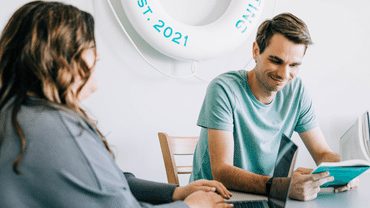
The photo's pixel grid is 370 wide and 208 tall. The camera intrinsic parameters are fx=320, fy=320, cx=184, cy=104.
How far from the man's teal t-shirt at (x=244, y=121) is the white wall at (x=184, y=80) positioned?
1.55ft

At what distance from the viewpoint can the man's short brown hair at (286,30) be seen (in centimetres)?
93

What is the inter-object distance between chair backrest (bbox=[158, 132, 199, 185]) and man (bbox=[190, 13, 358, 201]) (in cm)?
7

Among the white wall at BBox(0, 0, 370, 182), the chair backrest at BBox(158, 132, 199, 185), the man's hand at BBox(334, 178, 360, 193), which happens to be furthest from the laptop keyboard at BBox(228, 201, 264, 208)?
the white wall at BBox(0, 0, 370, 182)

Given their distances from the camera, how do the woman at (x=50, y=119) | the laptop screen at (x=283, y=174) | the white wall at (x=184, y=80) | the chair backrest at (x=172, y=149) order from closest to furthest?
the woman at (x=50, y=119)
the laptop screen at (x=283, y=174)
the chair backrest at (x=172, y=149)
the white wall at (x=184, y=80)

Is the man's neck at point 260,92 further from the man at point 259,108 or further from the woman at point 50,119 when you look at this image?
the woman at point 50,119

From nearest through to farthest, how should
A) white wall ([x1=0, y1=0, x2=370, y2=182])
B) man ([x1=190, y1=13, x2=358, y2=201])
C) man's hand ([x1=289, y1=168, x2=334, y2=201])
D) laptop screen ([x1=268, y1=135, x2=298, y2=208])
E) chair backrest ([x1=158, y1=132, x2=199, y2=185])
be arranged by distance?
laptop screen ([x1=268, y1=135, x2=298, y2=208]) → man's hand ([x1=289, y1=168, x2=334, y2=201]) → man ([x1=190, y1=13, x2=358, y2=201]) → chair backrest ([x1=158, y1=132, x2=199, y2=185]) → white wall ([x1=0, y1=0, x2=370, y2=182])

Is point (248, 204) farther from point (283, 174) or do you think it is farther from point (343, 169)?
point (343, 169)

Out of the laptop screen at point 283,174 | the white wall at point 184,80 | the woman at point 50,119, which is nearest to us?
the woman at point 50,119

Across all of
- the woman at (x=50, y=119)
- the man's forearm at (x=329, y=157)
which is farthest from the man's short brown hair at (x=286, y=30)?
the woman at (x=50, y=119)

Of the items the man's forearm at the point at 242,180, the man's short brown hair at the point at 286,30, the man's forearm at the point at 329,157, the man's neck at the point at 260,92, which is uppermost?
the man's short brown hair at the point at 286,30

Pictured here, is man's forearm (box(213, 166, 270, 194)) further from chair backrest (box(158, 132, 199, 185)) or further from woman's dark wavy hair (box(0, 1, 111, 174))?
woman's dark wavy hair (box(0, 1, 111, 174))

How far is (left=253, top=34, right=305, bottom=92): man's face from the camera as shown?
937 millimetres

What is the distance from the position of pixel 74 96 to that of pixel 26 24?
125 mm

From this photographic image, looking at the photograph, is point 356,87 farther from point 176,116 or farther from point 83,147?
point 83,147
